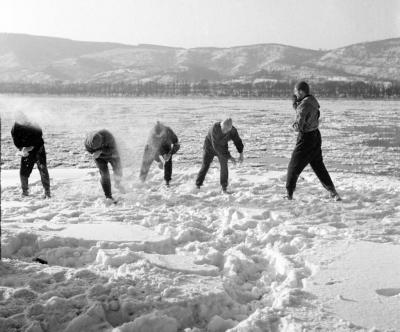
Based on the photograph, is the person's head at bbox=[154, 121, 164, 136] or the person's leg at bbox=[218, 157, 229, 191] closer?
the person's leg at bbox=[218, 157, 229, 191]

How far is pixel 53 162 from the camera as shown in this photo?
515 inches

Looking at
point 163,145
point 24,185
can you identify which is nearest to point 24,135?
point 24,185

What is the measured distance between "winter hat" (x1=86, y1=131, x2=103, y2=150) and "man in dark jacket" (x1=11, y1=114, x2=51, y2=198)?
3.61 ft

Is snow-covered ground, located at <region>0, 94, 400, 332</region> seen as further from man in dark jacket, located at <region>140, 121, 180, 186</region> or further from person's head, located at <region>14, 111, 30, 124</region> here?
person's head, located at <region>14, 111, 30, 124</region>

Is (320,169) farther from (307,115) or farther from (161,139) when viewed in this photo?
(161,139)

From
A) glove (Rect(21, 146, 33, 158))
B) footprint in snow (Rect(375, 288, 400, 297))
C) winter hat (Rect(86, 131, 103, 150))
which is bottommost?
footprint in snow (Rect(375, 288, 400, 297))

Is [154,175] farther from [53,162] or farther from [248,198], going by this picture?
[53,162]

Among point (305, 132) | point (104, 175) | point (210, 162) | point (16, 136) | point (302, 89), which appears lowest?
point (104, 175)

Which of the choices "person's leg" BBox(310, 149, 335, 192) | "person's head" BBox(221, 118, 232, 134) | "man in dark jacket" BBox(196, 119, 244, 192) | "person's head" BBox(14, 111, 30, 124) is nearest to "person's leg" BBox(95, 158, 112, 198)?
"person's head" BBox(14, 111, 30, 124)

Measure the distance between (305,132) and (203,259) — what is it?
9.65ft

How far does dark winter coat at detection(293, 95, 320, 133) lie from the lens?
6.15 metres

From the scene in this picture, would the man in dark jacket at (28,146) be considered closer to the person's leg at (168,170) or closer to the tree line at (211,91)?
the person's leg at (168,170)

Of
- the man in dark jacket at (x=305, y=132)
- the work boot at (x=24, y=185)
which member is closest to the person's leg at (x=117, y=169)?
the work boot at (x=24, y=185)

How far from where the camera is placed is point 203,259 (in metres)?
4.34
